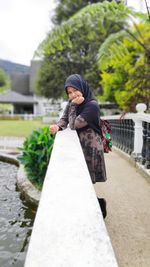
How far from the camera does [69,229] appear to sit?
1.33 meters

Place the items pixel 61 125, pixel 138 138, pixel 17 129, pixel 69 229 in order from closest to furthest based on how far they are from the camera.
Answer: pixel 69 229 → pixel 61 125 → pixel 138 138 → pixel 17 129

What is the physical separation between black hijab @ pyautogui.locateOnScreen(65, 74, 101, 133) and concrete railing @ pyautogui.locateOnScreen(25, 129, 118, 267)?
1.21 m

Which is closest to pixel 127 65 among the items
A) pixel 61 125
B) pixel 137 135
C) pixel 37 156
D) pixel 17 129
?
pixel 17 129

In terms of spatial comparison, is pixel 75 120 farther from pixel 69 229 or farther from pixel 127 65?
pixel 127 65

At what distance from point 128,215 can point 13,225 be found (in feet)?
7.16

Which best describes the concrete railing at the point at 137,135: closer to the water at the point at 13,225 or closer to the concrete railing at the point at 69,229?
the water at the point at 13,225

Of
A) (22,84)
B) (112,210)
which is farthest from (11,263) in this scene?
(22,84)

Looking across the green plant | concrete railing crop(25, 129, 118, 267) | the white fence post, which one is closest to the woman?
concrete railing crop(25, 129, 118, 267)

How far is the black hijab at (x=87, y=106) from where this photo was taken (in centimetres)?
324

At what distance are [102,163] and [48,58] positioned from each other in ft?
114

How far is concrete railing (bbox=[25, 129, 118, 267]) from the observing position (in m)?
1.12

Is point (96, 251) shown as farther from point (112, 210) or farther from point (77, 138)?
point (112, 210)

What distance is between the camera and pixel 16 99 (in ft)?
177

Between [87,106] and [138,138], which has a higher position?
[87,106]
